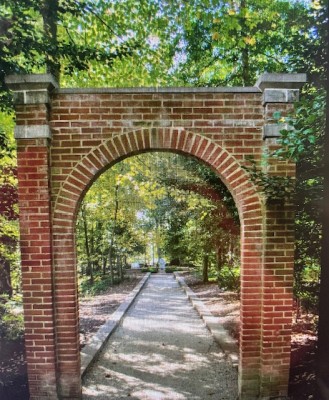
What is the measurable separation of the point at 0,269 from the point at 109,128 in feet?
15.2

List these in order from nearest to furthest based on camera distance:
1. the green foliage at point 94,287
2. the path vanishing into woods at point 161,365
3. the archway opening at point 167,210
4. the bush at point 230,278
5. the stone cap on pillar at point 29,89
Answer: the stone cap on pillar at point 29,89 → the path vanishing into woods at point 161,365 → the archway opening at point 167,210 → the bush at point 230,278 → the green foliage at point 94,287

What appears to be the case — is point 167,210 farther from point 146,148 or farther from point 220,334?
point 146,148

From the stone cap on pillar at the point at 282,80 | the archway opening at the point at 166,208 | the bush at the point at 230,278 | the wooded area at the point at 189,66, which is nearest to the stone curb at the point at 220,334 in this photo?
the archway opening at the point at 166,208

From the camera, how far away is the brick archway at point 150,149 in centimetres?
391

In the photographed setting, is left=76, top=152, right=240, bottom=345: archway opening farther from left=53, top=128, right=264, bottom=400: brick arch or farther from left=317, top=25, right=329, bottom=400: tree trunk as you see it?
left=317, top=25, right=329, bottom=400: tree trunk

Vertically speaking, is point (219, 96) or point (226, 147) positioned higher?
point (219, 96)

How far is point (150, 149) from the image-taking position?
4031mm

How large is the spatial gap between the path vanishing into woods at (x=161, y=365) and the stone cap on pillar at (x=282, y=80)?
4074mm

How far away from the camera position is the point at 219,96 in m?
3.96

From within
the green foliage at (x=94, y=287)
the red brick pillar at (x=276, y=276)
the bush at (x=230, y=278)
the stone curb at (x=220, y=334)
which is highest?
the red brick pillar at (x=276, y=276)

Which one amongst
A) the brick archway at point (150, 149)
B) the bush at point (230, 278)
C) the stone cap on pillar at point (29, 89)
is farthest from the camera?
the bush at point (230, 278)

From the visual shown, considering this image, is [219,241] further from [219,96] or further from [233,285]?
[219,96]

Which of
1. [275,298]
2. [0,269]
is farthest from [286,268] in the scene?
[0,269]

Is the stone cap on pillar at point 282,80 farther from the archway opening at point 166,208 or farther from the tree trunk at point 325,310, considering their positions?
the archway opening at point 166,208
